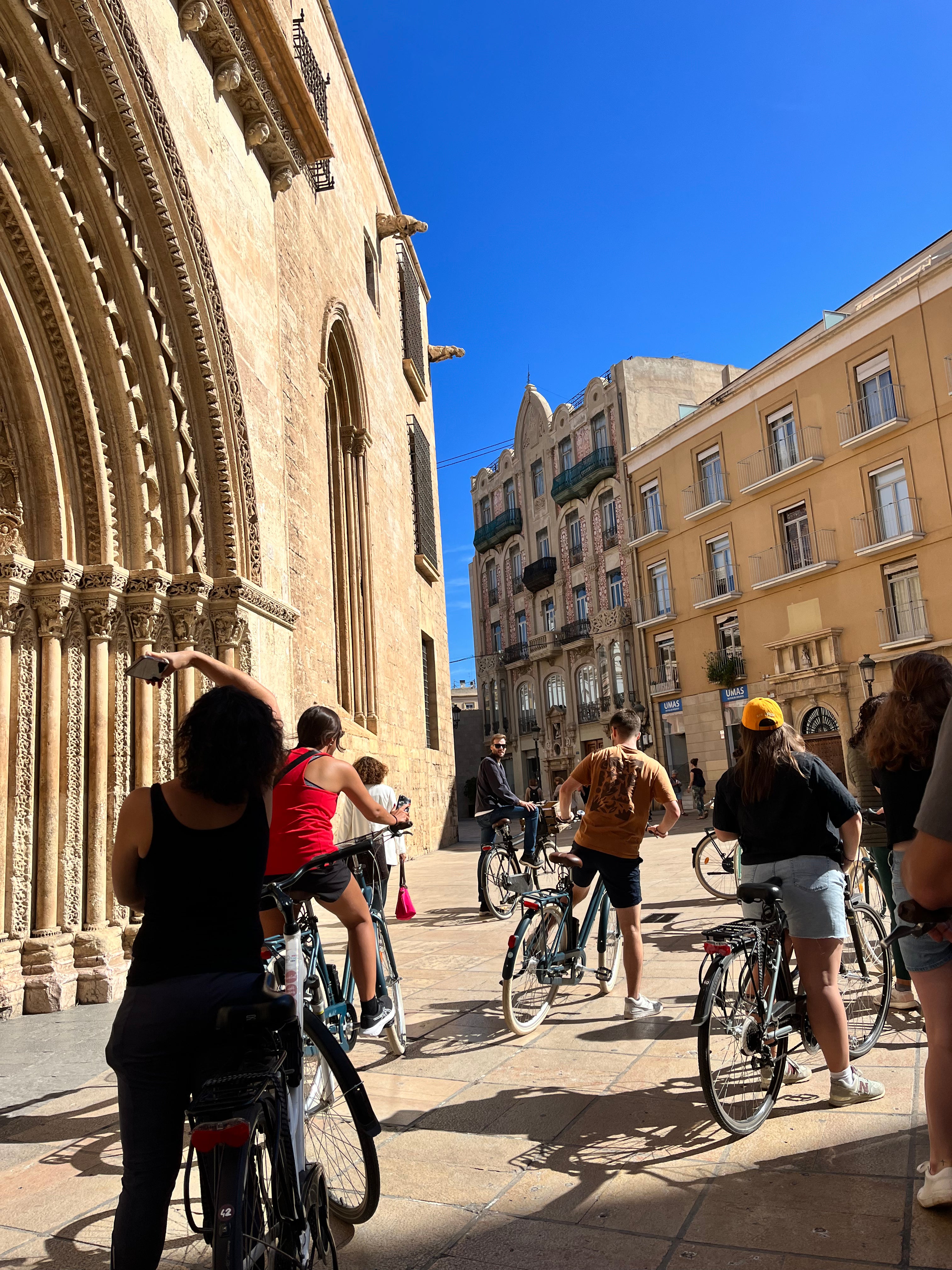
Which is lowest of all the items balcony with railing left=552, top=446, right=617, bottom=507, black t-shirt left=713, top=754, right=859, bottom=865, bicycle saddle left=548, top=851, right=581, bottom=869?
bicycle saddle left=548, top=851, right=581, bottom=869

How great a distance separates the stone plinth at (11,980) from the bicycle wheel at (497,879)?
13.2 ft

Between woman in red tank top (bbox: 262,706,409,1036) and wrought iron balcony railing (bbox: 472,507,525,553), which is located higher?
wrought iron balcony railing (bbox: 472,507,525,553)

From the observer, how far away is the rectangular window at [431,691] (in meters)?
18.7

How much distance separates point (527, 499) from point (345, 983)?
38.1 m

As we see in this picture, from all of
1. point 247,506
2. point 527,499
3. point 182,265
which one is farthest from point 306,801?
point 527,499

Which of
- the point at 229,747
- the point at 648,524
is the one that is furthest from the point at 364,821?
the point at 648,524

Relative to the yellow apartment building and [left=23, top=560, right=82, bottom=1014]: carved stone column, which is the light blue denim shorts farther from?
the yellow apartment building

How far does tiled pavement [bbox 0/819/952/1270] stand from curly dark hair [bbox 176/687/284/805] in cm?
139

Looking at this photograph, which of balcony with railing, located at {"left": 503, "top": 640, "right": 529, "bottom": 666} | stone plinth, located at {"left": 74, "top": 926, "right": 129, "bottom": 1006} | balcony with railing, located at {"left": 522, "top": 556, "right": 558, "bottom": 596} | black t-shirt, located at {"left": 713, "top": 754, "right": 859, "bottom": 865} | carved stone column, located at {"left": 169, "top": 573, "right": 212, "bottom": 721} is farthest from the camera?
balcony with railing, located at {"left": 503, "top": 640, "right": 529, "bottom": 666}

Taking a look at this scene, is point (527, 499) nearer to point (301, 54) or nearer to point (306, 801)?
point (301, 54)

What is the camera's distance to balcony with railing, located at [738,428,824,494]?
81.7 feet

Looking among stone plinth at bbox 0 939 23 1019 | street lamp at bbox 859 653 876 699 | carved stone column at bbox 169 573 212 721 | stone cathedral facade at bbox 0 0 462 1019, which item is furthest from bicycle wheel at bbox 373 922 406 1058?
street lamp at bbox 859 653 876 699

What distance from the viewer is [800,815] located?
142 inches

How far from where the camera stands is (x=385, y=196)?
58.2ft
